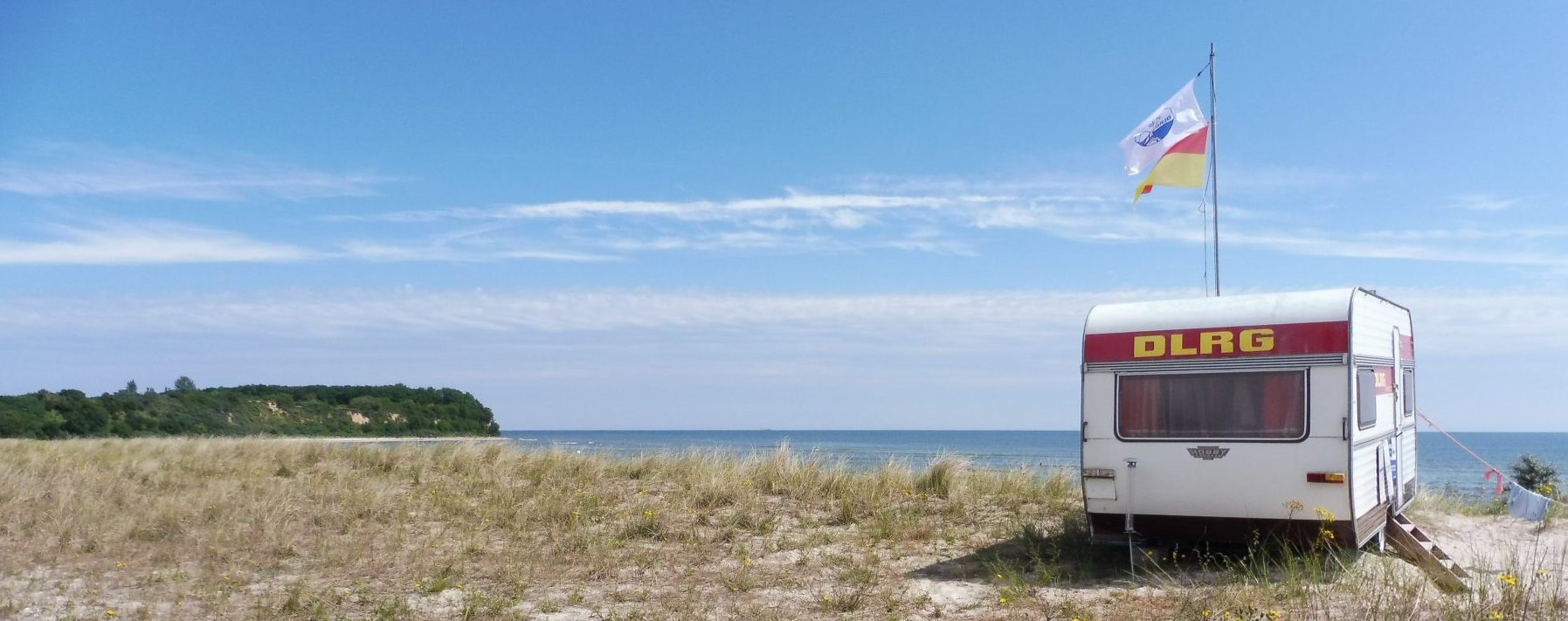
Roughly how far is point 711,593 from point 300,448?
12987 mm

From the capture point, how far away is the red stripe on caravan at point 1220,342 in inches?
344

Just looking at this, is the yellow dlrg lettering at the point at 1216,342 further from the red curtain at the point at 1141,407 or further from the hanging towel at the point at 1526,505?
the hanging towel at the point at 1526,505

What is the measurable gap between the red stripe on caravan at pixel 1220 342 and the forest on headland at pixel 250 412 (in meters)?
29.1

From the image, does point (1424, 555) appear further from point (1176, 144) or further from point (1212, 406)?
point (1176, 144)

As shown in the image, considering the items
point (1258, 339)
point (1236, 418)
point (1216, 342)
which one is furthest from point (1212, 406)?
point (1258, 339)

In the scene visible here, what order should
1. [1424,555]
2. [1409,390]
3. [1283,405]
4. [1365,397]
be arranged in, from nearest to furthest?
[1283,405] < [1365,397] < [1424,555] < [1409,390]

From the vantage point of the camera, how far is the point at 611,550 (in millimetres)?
10328

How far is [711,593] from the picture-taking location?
8.61m

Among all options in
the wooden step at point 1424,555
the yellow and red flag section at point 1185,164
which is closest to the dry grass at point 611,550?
the wooden step at point 1424,555

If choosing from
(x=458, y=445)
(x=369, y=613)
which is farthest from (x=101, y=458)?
(x=369, y=613)

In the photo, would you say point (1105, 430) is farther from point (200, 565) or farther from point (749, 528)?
point (200, 565)

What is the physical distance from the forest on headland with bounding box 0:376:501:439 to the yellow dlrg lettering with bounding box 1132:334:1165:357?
29328 mm

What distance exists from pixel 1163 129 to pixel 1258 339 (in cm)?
545

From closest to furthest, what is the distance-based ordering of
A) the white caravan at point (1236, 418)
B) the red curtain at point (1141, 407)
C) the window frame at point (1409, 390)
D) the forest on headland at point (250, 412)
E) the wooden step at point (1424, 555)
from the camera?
the wooden step at point (1424, 555), the white caravan at point (1236, 418), the red curtain at point (1141, 407), the window frame at point (1409, 390), the forest on headland at point (250, 412)
